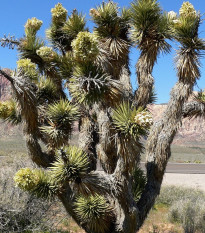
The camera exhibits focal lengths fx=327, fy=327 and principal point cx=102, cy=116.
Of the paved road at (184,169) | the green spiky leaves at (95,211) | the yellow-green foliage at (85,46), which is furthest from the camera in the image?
the paved road at (184,169)

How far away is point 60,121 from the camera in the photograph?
5145mm

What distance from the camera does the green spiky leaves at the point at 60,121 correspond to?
200 inches

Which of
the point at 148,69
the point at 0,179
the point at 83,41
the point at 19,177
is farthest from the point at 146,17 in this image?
the point at 0,179

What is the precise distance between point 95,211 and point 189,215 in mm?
5954

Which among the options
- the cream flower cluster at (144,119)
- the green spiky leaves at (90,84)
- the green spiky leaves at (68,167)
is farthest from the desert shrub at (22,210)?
the cream flower cluster at (144,119)

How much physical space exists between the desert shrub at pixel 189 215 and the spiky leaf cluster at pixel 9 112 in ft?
19.9

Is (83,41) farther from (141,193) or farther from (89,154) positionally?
(141,193)

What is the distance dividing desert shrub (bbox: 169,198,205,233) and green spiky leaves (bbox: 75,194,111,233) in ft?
15.6

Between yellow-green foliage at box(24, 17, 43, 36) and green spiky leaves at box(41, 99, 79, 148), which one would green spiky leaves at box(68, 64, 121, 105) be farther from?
yellow-green foliage at box(24, 17, 43, 36)

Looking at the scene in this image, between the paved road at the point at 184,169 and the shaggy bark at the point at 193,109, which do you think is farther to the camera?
the paved road at the point at 184,169

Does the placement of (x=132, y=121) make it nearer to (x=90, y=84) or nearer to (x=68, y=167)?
(x=90, y=84)

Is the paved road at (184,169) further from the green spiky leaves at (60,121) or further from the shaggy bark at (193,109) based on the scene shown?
the green spiky leaves at (60,121)

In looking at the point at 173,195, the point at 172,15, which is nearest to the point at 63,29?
the point at 172,15

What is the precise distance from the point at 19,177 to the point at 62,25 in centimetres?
371
